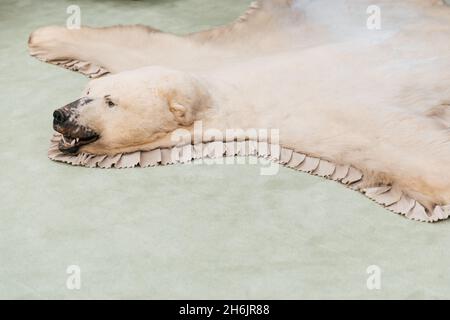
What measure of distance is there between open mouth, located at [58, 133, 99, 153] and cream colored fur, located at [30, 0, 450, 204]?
23 mm

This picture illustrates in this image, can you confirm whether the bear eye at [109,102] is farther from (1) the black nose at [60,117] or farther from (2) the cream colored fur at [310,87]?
(1) the black nose at [60,117]

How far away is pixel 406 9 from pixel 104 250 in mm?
1739

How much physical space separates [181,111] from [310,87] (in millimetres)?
460

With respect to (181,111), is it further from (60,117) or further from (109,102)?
(60,117)

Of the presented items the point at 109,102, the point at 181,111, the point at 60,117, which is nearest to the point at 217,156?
the point at 181,111

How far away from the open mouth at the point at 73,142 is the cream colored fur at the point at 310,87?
0.9 inches

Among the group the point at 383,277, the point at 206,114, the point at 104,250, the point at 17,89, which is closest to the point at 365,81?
the point at 206,114

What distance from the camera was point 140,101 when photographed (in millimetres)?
2303

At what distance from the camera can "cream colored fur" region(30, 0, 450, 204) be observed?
7.16ft

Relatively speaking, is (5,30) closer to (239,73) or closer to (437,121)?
(239,73)

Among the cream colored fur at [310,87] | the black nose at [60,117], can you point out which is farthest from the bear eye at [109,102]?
the black nose at [60,117]

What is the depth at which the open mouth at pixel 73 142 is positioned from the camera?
2297mm

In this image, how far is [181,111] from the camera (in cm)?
230

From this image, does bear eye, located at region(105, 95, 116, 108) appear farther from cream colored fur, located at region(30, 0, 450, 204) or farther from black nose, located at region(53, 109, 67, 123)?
black nose, located at region(53, 109, 67, 123)
